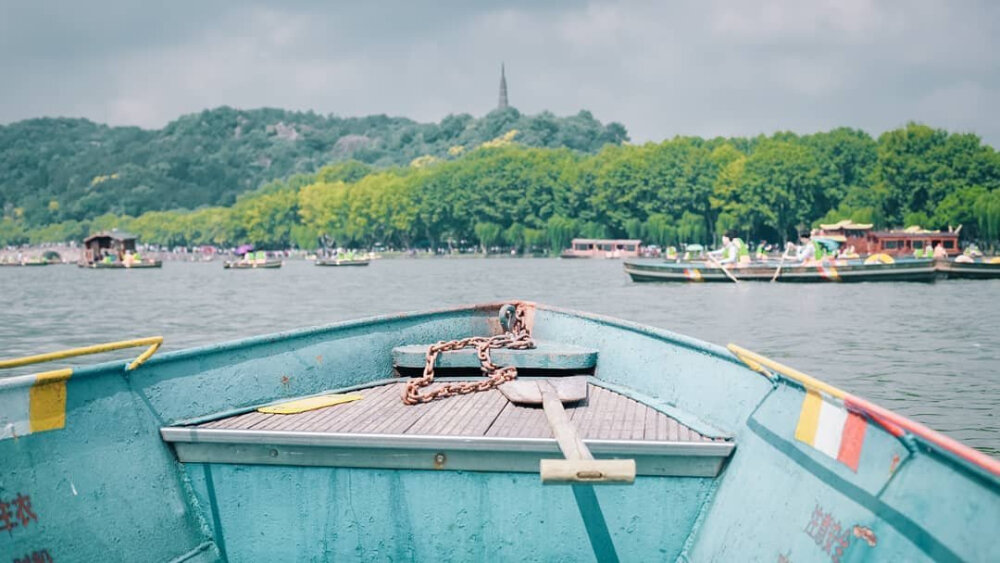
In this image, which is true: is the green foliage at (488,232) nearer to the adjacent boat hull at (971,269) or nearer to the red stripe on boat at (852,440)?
the adjacent boat hull at (971,269)

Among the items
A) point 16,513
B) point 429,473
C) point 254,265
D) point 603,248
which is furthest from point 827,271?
point 603,248

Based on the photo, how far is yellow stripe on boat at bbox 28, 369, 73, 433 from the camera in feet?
14.9

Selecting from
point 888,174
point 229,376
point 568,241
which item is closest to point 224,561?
point 229,376

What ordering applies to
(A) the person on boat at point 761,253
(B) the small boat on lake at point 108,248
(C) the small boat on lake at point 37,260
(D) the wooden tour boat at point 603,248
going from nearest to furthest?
(A) the person on boat at point 761,253 → (D) the wooden tour boat at point 603,248 → (B) the small boat on lake at point 108,248 → (C) the small boat on lake at point 37,260

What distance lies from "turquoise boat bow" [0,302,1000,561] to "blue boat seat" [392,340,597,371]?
3.77ft

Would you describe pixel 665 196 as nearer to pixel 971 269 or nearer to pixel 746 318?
pixel 971 269

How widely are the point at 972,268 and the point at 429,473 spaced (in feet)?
155

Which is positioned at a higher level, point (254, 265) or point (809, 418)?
point (809, 418)

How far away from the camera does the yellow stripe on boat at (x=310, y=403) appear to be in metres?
6.06

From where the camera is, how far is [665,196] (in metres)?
104

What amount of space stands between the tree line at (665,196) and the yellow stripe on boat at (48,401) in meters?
79.3

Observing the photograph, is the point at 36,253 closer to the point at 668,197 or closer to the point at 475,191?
the point at 475,191

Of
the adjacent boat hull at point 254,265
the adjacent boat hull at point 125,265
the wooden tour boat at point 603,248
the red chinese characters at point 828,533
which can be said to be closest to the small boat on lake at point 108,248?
the adjacent boat hull at point 125,265

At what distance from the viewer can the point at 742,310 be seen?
99.3 feet
